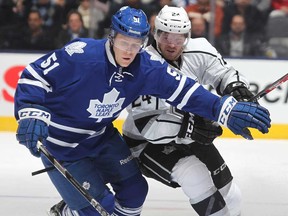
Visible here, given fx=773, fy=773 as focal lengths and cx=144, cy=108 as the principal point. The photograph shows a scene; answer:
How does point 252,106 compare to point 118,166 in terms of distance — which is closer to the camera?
point 252,106

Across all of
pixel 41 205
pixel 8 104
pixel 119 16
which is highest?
pixel 119 16

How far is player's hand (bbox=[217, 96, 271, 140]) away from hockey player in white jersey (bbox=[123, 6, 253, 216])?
0.17 metres

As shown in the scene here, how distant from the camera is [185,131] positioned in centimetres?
338

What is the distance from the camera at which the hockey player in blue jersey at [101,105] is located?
309cm

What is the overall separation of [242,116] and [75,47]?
2.43 feet

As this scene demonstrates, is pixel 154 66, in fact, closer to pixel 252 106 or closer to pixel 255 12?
pixel 252 106

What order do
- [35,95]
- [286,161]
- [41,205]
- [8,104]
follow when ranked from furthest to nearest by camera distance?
1. [8,104]
2. [286,161]
3. [41,205]
4. [35,95]

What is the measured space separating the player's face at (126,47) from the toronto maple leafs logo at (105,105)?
0.15 m

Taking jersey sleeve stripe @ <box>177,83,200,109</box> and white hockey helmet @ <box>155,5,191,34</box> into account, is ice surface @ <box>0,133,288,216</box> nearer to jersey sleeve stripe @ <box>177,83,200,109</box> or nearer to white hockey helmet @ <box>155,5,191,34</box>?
jersey sleeve stripe @ <box>177,83,200,109</box>

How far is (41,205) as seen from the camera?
165 inches

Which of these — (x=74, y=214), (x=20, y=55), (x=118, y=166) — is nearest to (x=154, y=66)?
(x=118, y=166)

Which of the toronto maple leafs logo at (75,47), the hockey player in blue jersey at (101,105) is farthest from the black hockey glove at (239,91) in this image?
the toronto maple leafs logo at (75,47)

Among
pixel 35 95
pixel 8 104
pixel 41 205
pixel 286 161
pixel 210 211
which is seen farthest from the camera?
pixel 8 104

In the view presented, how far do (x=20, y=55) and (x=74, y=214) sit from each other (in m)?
2.77
